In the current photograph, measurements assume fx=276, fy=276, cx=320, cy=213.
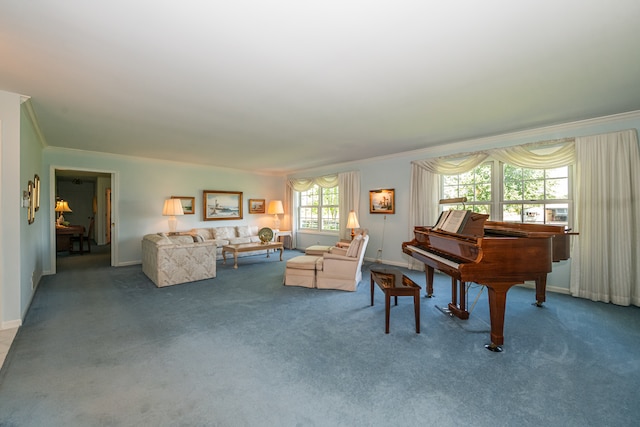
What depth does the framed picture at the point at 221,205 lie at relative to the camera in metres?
7.30

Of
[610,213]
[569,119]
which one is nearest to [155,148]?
[569,119]

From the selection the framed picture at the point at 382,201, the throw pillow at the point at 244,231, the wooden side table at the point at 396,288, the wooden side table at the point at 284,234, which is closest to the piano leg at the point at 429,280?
the wooden side table at the point at 396,288

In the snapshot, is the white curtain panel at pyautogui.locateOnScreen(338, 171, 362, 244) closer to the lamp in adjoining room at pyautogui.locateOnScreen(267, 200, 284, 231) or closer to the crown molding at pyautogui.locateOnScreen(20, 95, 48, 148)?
the lamp in adjoining room at pyautogui.locateOnScreen(267, 200, 284, 231)

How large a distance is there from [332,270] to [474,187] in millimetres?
3032

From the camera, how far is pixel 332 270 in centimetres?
430

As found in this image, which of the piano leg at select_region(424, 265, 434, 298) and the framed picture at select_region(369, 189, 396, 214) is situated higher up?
the framed picture at select_region(369, 189, 396, 214)

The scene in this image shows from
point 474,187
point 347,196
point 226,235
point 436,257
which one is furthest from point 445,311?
point 226,235

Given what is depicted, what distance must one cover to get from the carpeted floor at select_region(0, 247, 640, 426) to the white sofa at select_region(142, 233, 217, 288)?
780mm

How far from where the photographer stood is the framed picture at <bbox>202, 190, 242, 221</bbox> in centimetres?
730

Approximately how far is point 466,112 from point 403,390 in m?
3.22

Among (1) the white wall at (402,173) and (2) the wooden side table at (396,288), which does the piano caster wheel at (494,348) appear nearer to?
(2) the wooden side table at (396,288)

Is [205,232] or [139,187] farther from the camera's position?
[205,232]

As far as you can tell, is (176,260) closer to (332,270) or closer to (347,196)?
(332,270)

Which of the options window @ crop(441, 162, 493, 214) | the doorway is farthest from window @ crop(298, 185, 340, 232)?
the doorway
